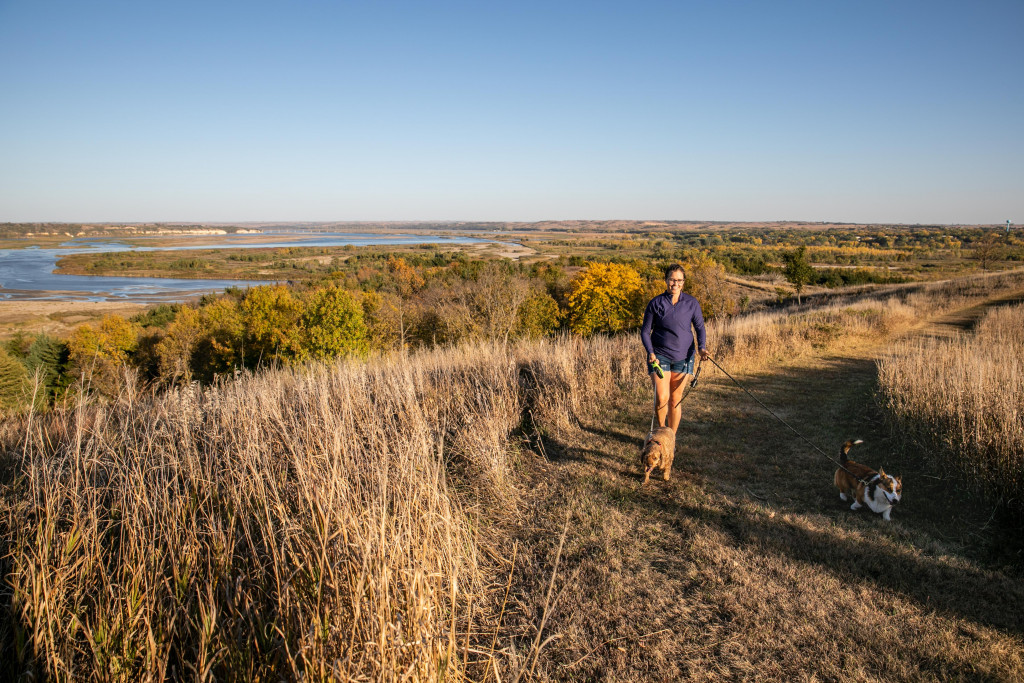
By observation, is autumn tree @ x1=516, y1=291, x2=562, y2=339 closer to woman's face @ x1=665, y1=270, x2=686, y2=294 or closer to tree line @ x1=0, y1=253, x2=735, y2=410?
tree line @ x1=0, y1=253, x2=735, y2=410

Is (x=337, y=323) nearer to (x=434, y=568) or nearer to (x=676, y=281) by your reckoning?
(x=676, y=281)

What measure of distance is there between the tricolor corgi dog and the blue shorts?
1518mm

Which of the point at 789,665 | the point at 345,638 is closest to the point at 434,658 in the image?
the point at 345,638

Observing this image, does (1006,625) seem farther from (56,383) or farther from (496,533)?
(56,383)

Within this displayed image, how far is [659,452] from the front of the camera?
4.35 metres

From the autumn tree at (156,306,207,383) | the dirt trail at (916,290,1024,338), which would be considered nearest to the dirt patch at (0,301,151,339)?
the autumn tree at (156,306,207,383)

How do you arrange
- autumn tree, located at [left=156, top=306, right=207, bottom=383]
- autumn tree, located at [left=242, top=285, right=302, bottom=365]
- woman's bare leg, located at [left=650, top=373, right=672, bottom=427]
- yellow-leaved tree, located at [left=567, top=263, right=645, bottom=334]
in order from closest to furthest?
1. woman's bare leg, located at [left=650, top=373, right=672, bottom=427]
2. yellow-leaved tree, located at [left=567, top=263, right=645, bottom=334]
3. autumn tree, located at [left=242, top=285, right=302, bottom=365]
4. autumn tree, located at [left=156, top=306, right=207, bottom=383]

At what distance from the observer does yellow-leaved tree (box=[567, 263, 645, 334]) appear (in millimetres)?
28203

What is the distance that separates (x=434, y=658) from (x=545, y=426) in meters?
4.15

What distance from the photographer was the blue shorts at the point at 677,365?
16.0 feet

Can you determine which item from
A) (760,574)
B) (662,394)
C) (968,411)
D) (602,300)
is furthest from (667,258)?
(760,574)

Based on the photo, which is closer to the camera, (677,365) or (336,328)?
(677,365)

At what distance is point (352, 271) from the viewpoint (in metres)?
73.1

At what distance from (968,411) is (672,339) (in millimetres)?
3150
